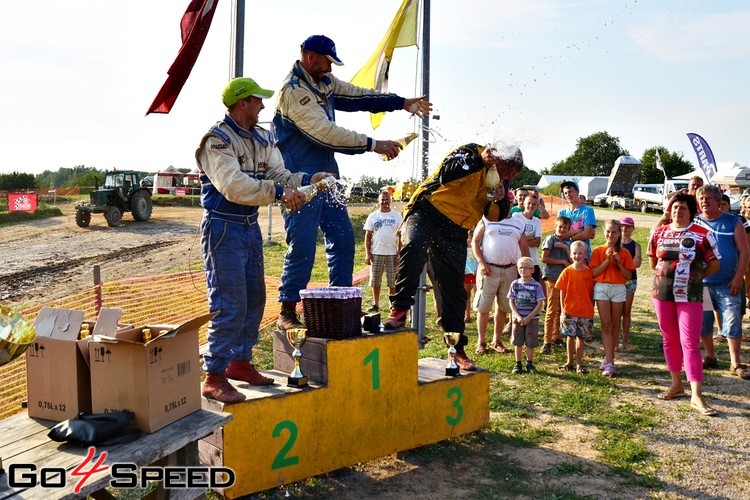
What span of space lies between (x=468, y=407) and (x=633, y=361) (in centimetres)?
322

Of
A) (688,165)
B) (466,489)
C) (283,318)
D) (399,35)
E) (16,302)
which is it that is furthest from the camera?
(688,165)

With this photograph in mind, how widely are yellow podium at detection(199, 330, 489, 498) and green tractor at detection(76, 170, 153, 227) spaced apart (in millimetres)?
22988

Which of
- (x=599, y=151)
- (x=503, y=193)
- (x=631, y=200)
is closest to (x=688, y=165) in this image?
(x=599, y=151)

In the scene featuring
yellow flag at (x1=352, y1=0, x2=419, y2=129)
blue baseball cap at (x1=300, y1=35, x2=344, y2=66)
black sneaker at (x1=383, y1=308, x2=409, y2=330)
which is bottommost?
black sneaker at (x1=383, y1=308, x2=409, y2=330)

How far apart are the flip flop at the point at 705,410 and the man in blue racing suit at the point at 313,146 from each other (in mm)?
3272

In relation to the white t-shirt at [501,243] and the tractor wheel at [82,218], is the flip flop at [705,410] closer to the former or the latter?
the white t-shirt at [501,243]

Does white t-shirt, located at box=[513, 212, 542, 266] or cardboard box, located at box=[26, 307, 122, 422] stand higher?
white t-shirt, located at box=[513, 212, 542, 266]

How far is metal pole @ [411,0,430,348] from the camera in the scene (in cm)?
695

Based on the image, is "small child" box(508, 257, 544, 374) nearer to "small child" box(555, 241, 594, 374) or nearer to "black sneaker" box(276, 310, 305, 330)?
"small child" box(555, 241, 594, 374)

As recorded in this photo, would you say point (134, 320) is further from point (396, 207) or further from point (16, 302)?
point (16, 302)

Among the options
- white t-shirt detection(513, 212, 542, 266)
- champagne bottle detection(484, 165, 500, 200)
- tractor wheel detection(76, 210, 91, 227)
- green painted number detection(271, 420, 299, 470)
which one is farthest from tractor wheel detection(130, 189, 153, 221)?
green painted number detection(271, 420, 299, 470)

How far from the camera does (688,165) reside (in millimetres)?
60906

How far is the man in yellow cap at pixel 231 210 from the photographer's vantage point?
3.97 metres

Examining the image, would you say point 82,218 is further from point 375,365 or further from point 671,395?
point 671,395
